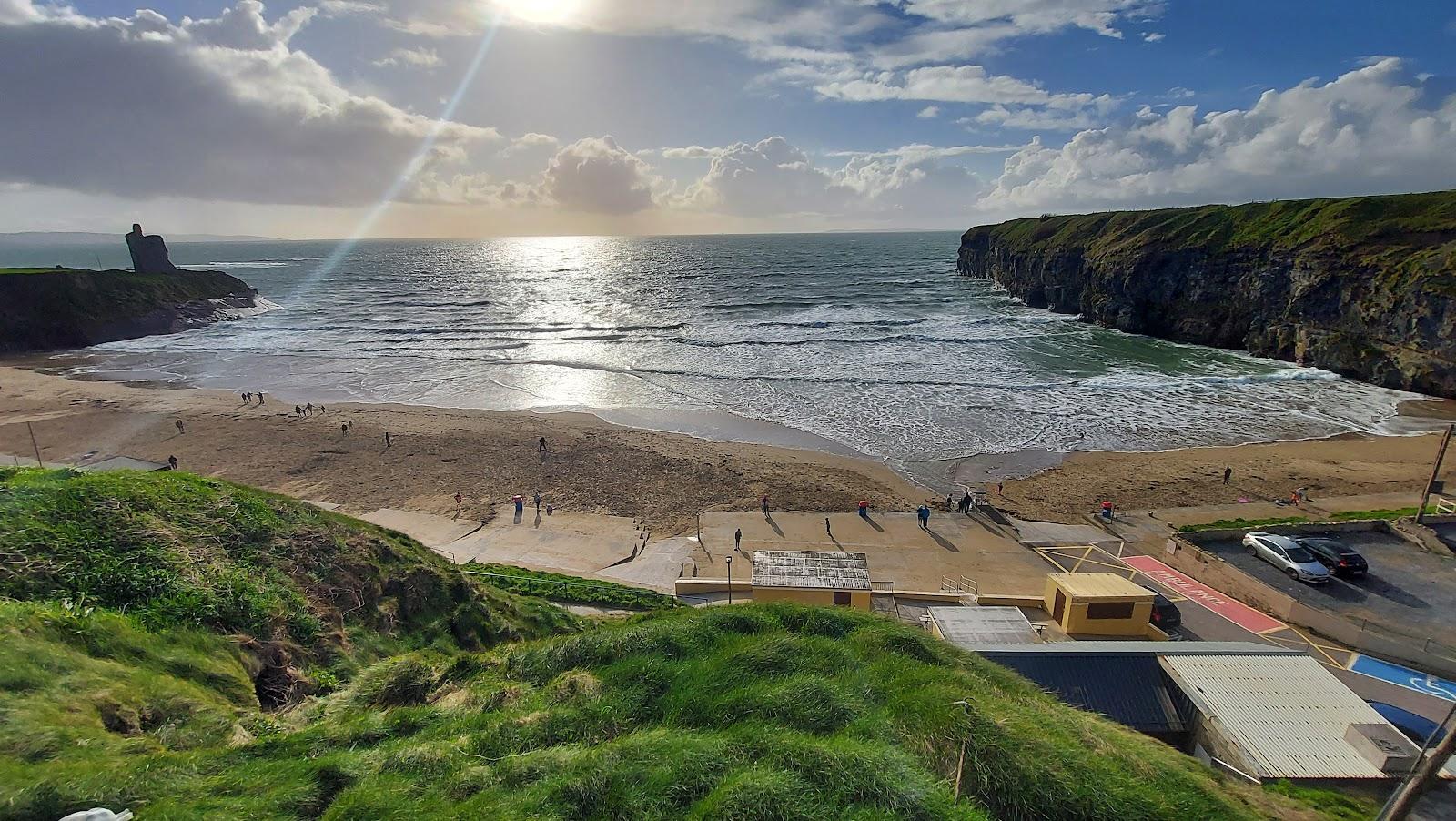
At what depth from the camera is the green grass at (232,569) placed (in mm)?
9047

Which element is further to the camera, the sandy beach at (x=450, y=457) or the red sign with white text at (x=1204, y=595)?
the sandy beach at (x=450, y=457)

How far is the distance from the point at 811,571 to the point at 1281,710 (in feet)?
30.9

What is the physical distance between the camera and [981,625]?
13.8m

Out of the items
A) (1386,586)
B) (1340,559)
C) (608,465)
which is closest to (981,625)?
(1340,559)

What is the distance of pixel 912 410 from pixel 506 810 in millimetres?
35295

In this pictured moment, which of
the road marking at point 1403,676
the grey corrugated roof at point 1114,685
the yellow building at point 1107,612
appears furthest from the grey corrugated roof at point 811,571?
the road marking at point 1403,676

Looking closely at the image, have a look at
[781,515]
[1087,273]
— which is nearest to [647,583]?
[781,515]

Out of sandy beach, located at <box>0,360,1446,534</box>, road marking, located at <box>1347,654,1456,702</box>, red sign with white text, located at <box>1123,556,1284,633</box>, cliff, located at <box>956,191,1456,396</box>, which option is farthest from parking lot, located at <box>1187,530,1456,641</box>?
cliff, located at <box>956,191,1456,396</box>

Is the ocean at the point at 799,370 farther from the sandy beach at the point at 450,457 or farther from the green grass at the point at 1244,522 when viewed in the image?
the green grass at the point at 1244,522

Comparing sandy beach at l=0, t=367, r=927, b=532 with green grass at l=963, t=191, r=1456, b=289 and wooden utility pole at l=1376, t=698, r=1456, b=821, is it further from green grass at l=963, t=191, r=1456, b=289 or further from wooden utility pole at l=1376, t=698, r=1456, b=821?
green grass at l=963, t=191, r=1456, b=289

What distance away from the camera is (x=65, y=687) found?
22.3 feet

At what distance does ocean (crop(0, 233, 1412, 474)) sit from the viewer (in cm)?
3569

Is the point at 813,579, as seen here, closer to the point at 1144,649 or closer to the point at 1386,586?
the point at 1144,649

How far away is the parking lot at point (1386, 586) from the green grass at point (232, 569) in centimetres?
1938
